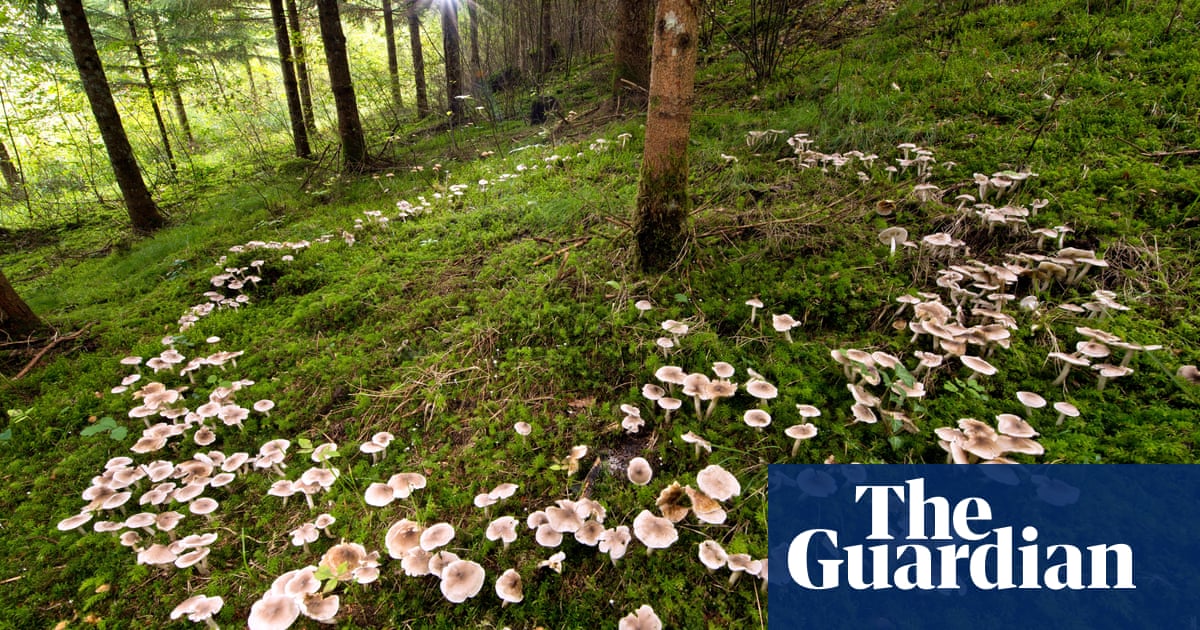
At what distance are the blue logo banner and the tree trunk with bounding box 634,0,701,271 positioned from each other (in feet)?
7.89

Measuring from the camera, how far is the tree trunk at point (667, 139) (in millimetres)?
3537

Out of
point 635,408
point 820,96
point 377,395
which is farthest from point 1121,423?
point 820,96

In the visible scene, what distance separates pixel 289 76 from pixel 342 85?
4.57 metres

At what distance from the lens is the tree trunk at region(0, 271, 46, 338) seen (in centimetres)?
485

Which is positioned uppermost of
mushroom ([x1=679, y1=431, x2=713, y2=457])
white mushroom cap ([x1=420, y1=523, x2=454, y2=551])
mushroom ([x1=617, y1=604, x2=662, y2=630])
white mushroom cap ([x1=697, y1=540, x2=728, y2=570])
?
mushroom ([x1=679, y1=431, x2=713, y2=457])

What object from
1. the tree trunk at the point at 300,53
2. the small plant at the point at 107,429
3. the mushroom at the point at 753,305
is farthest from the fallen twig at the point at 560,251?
the tree trunk at the point at 300,53

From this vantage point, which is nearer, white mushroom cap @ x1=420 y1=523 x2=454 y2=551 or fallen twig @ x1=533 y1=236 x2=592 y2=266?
white mushroom cap @ x1=420 y1=523 x2=454 y2=551

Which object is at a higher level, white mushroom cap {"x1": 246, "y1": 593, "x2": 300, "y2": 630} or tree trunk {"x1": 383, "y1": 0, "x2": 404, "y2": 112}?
tree trunk {"x1": 383, "y1": 0, "x2": 404, "y2": 112}

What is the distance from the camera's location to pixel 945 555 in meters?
2.20

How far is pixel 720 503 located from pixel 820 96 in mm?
6508

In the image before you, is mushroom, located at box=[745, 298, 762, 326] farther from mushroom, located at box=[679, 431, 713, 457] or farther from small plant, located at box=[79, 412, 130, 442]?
small plant, located at box=[79, 412, 130, 442]

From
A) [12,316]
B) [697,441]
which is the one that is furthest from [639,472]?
[12,316]

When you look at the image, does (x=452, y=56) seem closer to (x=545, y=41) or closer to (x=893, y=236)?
(x=545, y=41)

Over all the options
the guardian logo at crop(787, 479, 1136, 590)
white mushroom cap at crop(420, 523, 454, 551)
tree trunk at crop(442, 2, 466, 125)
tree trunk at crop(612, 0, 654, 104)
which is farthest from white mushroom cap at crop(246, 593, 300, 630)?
tree trunk at crop(442, 2, 466, 125)
